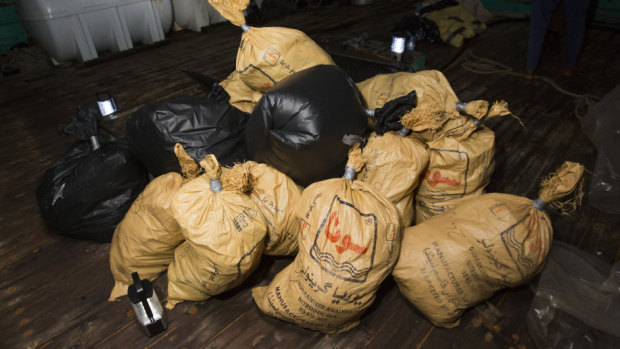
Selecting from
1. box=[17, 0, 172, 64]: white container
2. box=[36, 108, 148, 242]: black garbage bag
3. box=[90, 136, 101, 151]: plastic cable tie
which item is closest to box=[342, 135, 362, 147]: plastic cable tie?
box=[36, 108, 148, 242]: black garbage bag

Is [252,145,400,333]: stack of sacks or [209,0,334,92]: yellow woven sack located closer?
[252,145,400,333]: stack of sacks

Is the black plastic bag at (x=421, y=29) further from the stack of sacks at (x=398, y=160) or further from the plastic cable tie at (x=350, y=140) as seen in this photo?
the plastic cable tie at (x=350, y=140)

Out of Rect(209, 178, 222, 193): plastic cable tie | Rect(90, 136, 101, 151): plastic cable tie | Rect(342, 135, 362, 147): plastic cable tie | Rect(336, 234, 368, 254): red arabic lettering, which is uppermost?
Rect(342, 135, 362, 147): plastic cable tie

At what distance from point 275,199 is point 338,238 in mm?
349

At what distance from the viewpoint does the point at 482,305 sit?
1.41 m

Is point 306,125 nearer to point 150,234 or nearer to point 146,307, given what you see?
point 150,234

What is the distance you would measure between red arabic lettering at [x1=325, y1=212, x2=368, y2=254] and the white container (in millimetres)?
3957

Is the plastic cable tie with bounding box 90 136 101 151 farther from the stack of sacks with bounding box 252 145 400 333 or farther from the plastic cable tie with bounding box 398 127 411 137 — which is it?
the plastic cable tie with bounding box 398 127 411 137

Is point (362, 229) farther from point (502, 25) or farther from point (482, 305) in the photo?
point (502, 25)

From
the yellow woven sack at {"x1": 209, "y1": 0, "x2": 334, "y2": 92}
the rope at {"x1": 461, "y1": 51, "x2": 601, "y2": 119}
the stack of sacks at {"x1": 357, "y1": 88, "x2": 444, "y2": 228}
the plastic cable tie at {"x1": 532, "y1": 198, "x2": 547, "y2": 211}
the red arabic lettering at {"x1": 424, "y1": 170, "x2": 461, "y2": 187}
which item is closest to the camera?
the plastic cable tie at {"x1": 532, "y1": 198, "x2": 547, "y2": 211}

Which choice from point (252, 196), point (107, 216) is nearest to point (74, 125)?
point (107, 216)

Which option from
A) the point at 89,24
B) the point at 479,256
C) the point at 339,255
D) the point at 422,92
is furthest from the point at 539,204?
the point at 89,24

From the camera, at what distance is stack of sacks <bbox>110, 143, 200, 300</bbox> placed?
4.54ft

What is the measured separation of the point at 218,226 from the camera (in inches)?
47.2
